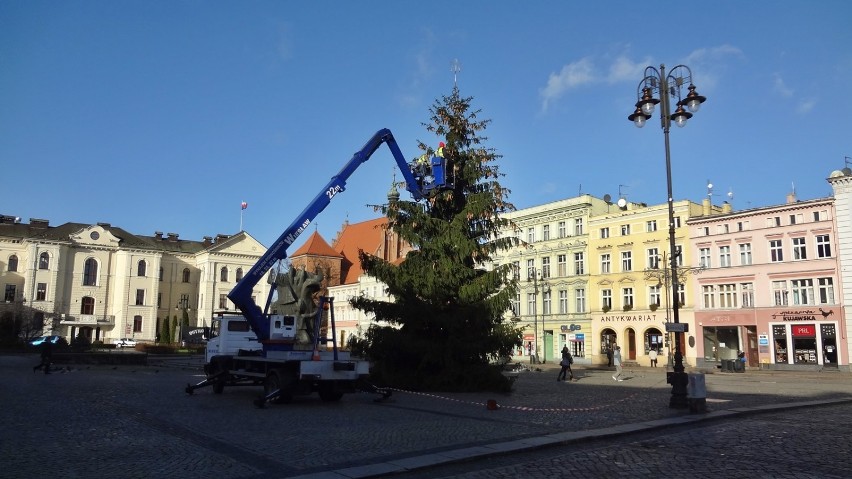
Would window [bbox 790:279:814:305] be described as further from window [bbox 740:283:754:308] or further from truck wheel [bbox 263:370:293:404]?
truck wheel [bbox 263:370:293:404]

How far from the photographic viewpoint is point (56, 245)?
85000mm

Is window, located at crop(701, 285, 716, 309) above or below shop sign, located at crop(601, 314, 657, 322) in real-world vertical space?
above

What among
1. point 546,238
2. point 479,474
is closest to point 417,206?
point 479,474

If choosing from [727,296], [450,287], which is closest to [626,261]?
[727,296]

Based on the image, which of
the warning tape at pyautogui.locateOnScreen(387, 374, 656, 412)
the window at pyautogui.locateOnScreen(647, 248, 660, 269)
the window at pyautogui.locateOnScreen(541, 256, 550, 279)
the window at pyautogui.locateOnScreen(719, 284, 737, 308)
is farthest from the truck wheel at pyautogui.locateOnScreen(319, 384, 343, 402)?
the window at pyautogui.locateOnScreen(541, 256, 550, 279)

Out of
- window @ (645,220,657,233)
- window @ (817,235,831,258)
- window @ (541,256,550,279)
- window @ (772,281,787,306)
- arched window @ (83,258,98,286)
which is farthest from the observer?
arched window @ (83,258,98,286)

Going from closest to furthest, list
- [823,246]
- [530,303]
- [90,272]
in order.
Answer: [823,246], [530,303], [90,272]

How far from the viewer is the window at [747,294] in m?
49.1

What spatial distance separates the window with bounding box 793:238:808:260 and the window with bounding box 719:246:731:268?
471 cm

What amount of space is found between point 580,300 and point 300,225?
43893 mm

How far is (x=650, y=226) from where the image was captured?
5500cm

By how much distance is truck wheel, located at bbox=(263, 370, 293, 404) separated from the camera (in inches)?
703

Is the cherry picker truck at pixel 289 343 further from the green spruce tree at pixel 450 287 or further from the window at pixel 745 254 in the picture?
the window at pixel 745 254

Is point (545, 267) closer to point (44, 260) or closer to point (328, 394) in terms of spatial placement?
point (328, 394)
